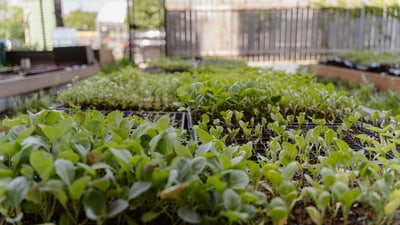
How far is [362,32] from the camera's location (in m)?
11.1

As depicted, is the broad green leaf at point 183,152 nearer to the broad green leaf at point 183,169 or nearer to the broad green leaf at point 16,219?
the broad green leaf at point 183,169

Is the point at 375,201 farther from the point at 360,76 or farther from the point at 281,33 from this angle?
the point at 281,33

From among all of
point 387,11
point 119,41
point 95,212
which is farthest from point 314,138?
point 119,41

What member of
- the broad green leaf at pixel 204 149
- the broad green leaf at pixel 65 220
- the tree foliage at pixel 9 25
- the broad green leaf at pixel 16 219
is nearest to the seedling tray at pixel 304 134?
the broad green leaf at pixel 204 149

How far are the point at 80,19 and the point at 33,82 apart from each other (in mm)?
12628

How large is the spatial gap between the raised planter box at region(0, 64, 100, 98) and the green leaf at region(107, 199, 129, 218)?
297 cm

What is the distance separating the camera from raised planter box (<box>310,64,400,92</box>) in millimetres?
4750

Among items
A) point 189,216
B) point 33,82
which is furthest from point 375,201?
point 33,82

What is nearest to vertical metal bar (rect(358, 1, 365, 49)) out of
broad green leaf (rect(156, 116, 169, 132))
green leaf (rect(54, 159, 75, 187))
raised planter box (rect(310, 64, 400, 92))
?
raised planter box (rect(310, 64, 400, 92))

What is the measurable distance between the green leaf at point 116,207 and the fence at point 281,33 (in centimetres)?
1027

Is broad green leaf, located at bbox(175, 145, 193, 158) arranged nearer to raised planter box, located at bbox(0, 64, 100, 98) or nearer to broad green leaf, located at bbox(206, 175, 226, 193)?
broad green leaf, located at bbox(206, 175, 226, 193)

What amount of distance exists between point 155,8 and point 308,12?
501 centimetres

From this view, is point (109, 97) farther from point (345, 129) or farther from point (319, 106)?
point (345, 129)

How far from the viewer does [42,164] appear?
35.5 inches
